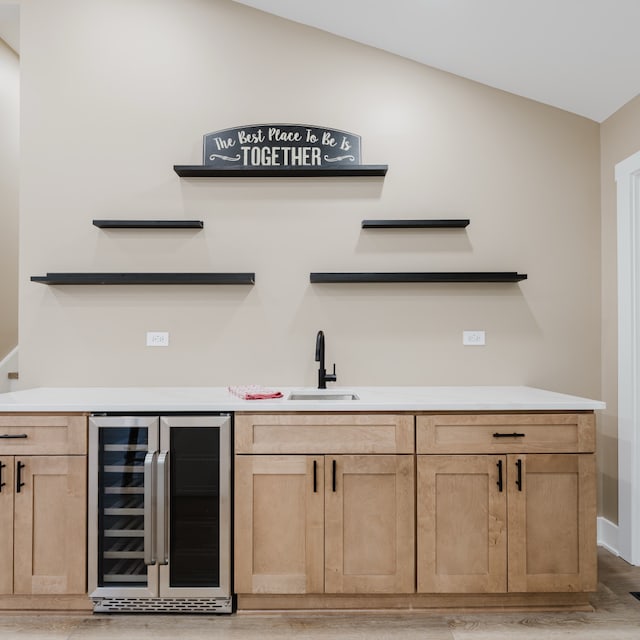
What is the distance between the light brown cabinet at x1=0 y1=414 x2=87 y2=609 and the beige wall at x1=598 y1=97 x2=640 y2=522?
2.82 m

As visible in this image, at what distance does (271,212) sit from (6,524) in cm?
203

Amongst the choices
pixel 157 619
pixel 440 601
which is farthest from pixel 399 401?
pixel 157 619

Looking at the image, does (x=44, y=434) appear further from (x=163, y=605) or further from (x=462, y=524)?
(x=462, y=524)

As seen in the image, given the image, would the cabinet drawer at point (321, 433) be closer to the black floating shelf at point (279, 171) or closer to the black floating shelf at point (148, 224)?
the black floating shelf at point (148, 224)

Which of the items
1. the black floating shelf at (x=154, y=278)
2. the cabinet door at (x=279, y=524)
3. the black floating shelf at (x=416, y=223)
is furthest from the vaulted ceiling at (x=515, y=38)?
the cabinet door at (x=279, y=524)

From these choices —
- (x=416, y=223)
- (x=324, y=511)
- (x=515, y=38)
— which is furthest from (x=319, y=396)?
(x=515, y=38)

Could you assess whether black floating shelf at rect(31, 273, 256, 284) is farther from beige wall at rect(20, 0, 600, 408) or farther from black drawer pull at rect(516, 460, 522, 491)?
black drawer pull at rect(516, 460, 522, 491)

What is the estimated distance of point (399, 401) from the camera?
2104 mm

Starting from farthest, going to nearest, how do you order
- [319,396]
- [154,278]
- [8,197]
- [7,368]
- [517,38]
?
[8,197]
[7,368]
[154,278]
[319,396]
[517,38]

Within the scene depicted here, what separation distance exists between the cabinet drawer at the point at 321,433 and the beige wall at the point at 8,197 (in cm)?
236

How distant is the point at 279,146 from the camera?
2.71m

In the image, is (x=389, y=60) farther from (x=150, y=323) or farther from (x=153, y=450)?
(x=153, y=450)

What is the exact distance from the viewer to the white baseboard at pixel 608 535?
2627mm

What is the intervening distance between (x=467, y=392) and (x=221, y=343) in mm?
1429
